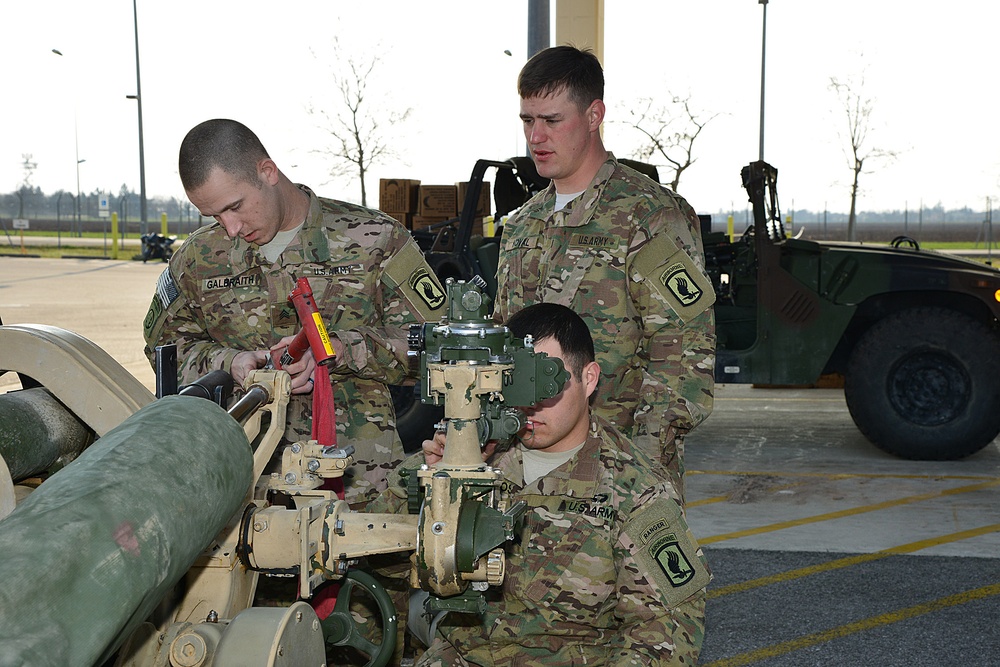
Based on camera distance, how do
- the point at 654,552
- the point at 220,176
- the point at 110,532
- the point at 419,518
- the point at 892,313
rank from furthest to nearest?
the point at 892,313
the point at 220,176
the point at 654,552
the point at 419,518
the point at 110,532

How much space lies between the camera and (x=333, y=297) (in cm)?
339

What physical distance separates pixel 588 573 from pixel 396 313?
116 centimetres

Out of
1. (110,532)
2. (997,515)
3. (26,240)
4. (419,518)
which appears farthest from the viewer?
(26,240)

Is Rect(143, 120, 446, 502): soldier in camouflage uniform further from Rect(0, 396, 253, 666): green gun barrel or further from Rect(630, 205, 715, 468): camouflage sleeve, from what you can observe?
Rect(0, 396, 253, 666): green gun barrel

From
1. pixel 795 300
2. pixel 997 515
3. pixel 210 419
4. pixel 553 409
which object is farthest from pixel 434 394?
pixel 795 300

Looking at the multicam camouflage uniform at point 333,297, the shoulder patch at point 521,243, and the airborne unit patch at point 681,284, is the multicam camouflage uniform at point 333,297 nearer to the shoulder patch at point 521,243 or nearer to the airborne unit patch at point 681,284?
the shoulder patch at point 521,243

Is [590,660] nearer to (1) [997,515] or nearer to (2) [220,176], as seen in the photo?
(2) [220,176]

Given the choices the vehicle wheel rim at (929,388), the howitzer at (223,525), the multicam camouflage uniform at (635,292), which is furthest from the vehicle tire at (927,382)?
the howitzer at (223,525)

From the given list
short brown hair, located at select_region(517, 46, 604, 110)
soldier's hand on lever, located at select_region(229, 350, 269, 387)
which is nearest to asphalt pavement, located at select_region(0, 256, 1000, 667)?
short brown hair, located at select_region(517, 46, 604, 110)

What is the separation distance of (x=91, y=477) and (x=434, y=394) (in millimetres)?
644

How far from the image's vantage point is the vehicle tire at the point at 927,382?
787 cm

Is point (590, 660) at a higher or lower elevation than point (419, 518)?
lower

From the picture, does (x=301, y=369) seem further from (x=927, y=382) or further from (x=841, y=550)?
(x=927, y=382)

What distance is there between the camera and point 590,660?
102 inches
